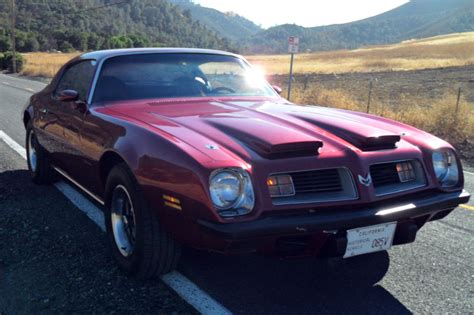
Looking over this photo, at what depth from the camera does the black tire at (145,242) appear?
9.49ft

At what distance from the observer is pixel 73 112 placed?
13.4ft

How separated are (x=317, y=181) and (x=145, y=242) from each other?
109 cm

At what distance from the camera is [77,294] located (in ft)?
9.66

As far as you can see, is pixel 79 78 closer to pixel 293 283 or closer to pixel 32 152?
pixel 32 152

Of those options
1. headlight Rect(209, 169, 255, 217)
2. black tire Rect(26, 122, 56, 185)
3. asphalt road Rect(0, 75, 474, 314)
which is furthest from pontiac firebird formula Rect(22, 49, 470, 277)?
black tire Rect(26, 122, 56, 185)

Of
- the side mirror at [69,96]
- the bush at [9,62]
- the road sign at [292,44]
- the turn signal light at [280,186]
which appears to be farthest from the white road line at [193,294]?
the bush at [9,62]

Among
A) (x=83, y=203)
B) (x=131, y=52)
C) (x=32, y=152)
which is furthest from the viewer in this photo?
(x=32, y=152)

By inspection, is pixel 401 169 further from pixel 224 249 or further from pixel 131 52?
pixel 131 52

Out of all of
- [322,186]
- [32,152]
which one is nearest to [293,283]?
[322,186]

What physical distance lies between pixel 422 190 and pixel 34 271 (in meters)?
2.61

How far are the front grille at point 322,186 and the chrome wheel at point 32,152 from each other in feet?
11.9

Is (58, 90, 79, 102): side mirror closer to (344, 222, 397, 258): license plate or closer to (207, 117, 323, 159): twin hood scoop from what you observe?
(207, 117, 323, 159): twin hood scoop

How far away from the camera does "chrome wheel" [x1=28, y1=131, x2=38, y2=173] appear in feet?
17.6

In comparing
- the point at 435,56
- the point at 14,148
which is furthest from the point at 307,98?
the point at 435,56
